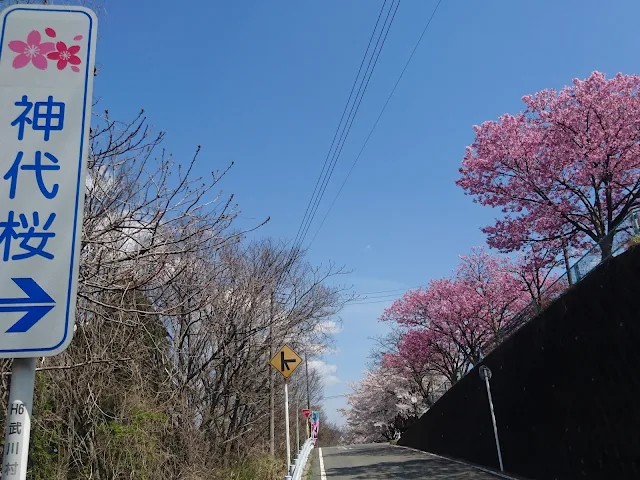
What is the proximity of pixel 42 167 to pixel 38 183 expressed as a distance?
0.07 m

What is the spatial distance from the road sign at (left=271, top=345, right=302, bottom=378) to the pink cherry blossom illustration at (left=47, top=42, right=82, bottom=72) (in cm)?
896

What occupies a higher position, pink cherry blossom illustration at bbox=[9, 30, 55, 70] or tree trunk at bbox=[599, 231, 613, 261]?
tree trunk at bbox=[599, 231, 613, 261]

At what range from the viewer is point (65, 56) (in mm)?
1839

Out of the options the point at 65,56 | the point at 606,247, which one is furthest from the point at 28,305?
the point at 606,247

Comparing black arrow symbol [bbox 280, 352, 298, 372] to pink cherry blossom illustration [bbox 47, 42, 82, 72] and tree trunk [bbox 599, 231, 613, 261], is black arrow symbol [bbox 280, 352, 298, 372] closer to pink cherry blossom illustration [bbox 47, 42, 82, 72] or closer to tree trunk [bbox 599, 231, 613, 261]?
tree trunk [bbox 599, 231, 613, 261]

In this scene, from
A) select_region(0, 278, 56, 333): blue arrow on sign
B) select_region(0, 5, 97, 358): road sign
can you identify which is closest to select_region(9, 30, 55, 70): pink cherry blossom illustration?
select_region(0, 5, 97, 358): road sign

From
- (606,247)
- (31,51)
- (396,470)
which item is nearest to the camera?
(31,51)

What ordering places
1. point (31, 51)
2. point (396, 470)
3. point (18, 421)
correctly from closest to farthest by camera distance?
point (18, 421), point (31, 51), point (396, 470)

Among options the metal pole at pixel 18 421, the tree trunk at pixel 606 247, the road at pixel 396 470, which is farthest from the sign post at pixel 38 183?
the road at pixel 396 470

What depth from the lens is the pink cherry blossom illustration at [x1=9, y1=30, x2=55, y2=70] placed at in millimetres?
1793

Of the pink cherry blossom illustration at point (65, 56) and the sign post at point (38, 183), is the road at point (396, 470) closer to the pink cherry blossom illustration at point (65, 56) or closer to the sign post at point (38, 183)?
the sign post at point (38, 183)

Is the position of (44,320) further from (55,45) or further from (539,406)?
(539,406)

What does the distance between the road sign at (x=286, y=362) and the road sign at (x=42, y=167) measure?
894 cm

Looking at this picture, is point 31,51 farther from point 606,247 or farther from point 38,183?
point 606,247
